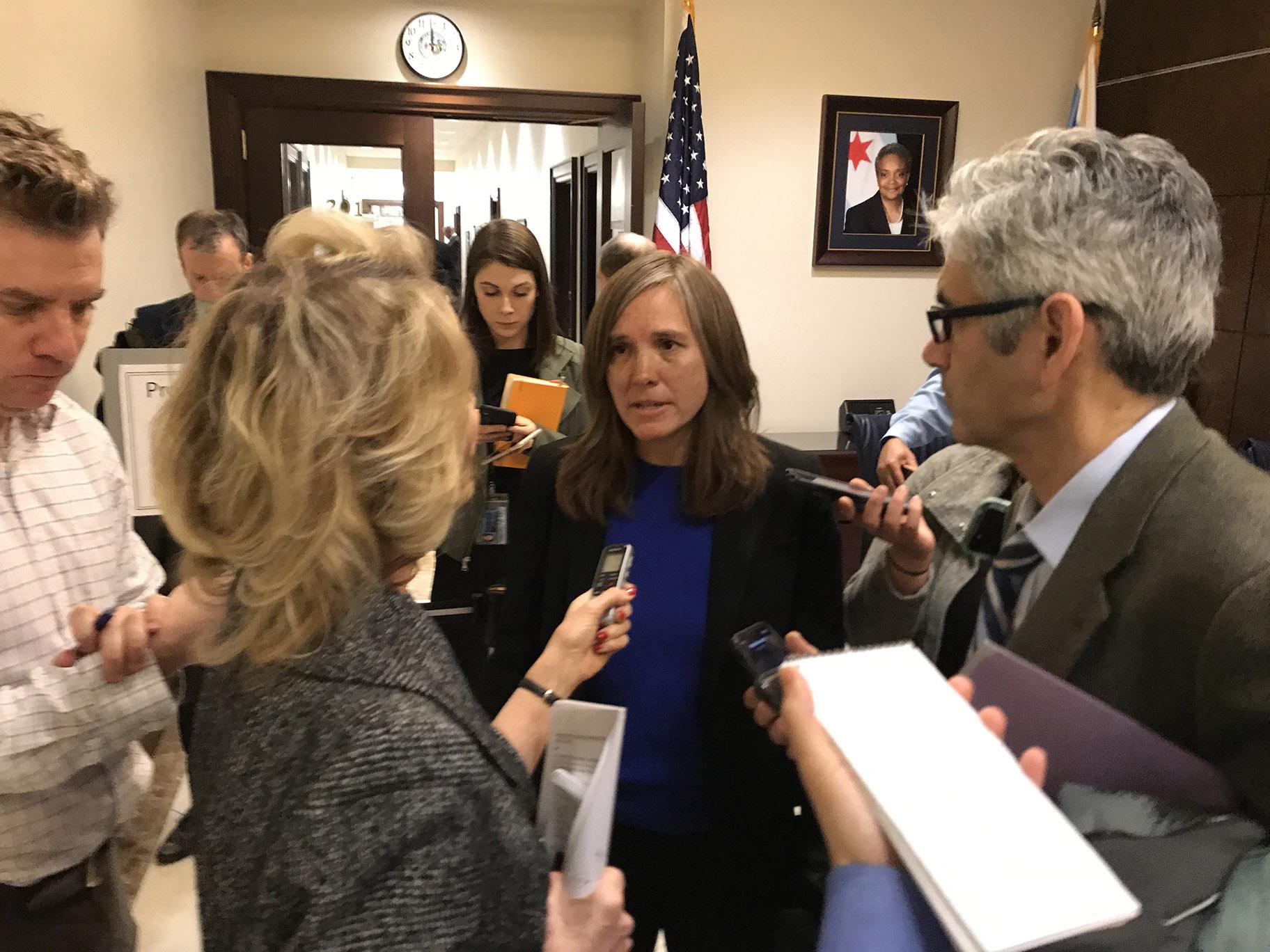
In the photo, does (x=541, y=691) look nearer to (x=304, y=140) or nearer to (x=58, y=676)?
(x=58, y=676)

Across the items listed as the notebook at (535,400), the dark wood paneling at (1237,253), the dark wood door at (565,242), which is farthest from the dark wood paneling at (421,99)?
the dark wood paneling at (1237,253)

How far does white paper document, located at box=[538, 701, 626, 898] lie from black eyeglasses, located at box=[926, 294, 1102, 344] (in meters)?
0.62

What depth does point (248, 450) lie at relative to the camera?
0.75 metres

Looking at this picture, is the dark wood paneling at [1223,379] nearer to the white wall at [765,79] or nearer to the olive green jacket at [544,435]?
the white wall at [765,79]

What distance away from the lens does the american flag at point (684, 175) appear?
3760 mm

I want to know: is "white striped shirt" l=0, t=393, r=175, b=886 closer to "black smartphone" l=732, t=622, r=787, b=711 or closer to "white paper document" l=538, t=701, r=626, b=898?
"white paper document" l=538, t=701, r=626, b=898

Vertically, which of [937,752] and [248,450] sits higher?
[248,450]

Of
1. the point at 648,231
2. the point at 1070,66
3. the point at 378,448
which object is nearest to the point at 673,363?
the point at 378,448

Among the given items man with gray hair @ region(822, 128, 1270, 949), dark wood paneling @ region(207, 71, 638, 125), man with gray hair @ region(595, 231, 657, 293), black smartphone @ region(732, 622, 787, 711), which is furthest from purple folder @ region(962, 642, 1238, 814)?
dark wood paneling @ region(207, 71, 638, 125)

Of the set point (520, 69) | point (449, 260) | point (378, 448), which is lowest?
point (378, 448)

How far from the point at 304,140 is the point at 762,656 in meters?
4.01

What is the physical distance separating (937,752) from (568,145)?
19.7 ft

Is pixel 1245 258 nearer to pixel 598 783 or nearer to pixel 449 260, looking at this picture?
pixel 449 260

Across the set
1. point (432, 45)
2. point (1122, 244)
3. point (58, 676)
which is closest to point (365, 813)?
point (58, 676)
